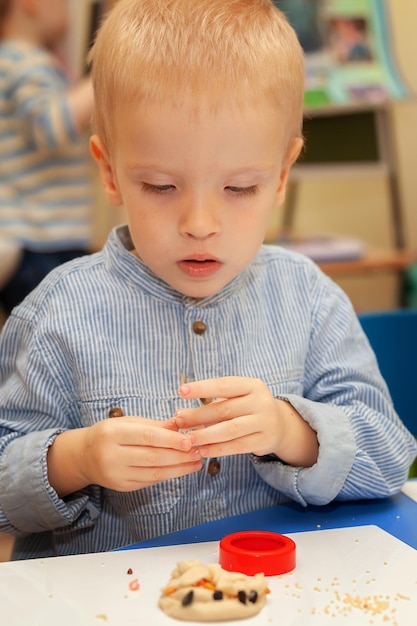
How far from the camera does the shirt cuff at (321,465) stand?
91cm

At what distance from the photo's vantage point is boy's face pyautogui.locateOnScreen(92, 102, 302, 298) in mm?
857

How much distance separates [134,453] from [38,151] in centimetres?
156

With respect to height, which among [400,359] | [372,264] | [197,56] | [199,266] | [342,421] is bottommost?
[372,264]

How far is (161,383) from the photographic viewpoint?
99cm

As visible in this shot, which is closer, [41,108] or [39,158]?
[41,108]

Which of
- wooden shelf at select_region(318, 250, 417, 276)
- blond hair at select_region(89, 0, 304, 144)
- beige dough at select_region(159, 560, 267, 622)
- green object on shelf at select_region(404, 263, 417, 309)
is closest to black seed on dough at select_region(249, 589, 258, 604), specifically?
beige dough at select_region(159, 560, 267, 622)

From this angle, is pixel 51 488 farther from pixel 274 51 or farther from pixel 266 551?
pixel 274 51

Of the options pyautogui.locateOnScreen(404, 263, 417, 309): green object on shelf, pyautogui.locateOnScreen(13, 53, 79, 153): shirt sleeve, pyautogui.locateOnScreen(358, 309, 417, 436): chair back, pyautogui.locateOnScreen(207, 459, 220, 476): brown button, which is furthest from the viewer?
pyautogui.locateOnScreen(404, 263, 417, 309): green object on shelf

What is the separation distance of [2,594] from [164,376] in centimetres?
35

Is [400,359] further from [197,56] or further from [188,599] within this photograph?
[188,599]

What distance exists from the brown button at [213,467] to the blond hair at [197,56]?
36 centimetres

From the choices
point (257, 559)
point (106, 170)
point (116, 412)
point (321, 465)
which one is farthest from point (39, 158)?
point (257, 559)

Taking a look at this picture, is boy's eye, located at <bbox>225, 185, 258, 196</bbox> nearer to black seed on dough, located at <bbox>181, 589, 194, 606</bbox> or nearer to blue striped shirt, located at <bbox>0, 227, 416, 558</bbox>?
blue striped shirt, located at <bbox>0, 227, 416, 558</bbox>

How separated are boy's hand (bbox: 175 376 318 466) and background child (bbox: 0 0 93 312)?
1459 millimetres
